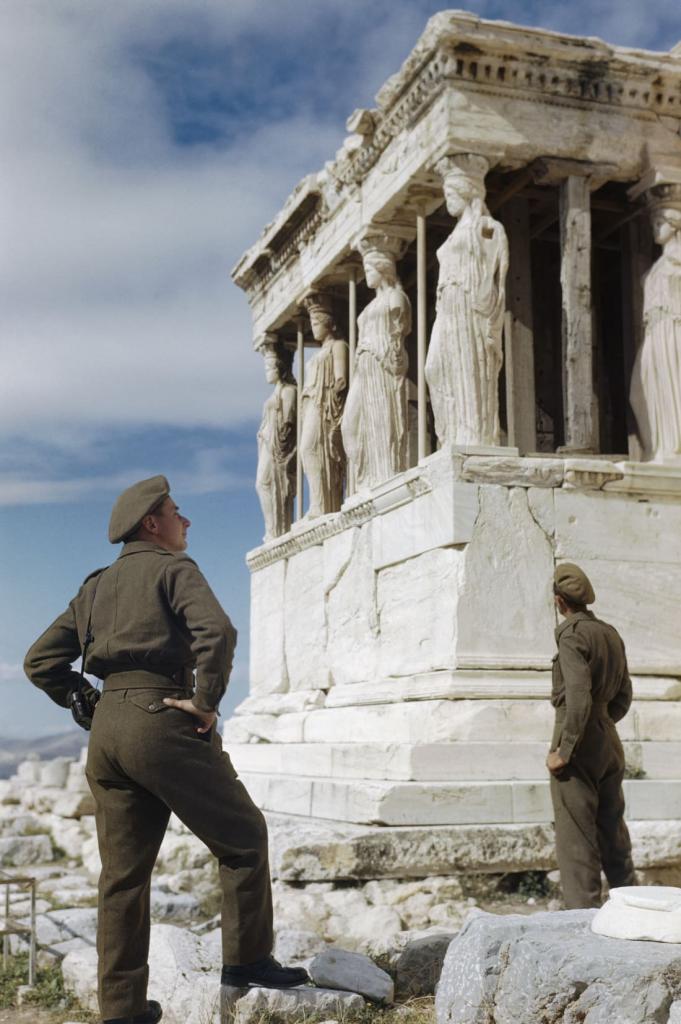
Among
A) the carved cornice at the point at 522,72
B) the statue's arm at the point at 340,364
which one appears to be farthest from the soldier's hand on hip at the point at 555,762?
the statue's arm at the point at 340,364

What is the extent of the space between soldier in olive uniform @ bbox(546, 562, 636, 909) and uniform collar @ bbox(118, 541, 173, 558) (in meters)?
2.20

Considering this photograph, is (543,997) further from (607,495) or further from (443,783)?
(607,495)

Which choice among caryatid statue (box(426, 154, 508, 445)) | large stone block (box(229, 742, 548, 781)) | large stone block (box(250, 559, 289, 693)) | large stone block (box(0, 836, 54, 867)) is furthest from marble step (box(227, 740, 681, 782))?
large stone block (box(0, 836, 54, 867))

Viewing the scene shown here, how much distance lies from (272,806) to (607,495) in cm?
324

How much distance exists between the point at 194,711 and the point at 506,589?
4.87m

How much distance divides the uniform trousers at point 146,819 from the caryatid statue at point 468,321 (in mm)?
5281

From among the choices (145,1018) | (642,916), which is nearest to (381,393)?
(145,1018)

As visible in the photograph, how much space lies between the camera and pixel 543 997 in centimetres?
351

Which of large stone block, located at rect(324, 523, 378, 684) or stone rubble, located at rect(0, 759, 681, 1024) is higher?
large stone block, located at rect(324, 523, 378, 684)

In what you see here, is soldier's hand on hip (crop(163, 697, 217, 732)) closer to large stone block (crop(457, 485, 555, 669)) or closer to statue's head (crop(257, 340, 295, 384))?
large stone block (crop(457, 485, 555, 669))

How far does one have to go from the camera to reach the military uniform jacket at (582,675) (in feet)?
18.2

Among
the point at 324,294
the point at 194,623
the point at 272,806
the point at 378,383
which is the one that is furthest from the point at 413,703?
the point at 324,294

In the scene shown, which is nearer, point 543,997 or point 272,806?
point 543,997

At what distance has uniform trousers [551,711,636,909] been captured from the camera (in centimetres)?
560
